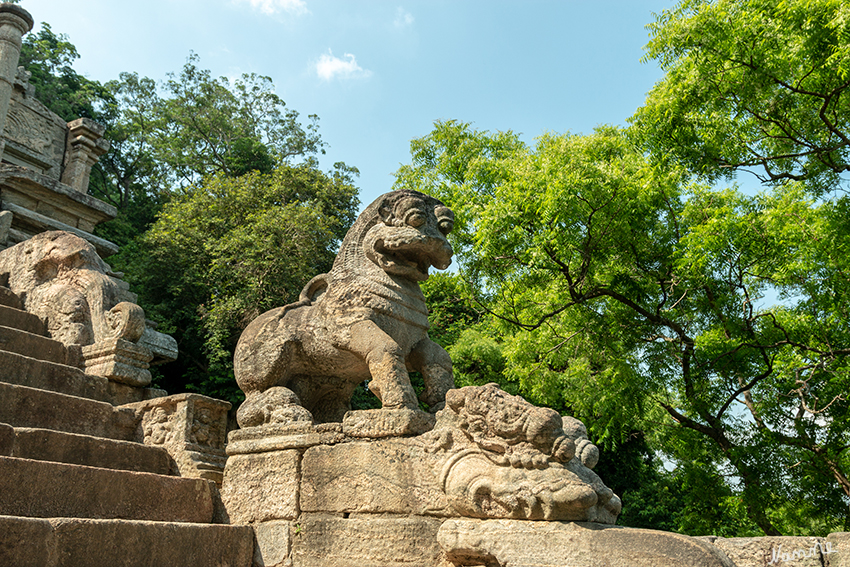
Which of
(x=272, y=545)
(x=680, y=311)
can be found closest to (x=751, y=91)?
(x=680, y=311)

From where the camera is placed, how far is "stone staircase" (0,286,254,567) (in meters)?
2.87

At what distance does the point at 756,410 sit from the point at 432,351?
7118 millimetres

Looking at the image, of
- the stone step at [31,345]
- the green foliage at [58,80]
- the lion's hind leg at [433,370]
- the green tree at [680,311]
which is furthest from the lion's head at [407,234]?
the green foliage at [58,80]

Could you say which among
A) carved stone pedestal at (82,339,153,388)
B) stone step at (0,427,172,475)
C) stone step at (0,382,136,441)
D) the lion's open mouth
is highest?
the lion's open mouth

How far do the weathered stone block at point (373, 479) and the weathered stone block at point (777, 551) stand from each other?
1.36 meters

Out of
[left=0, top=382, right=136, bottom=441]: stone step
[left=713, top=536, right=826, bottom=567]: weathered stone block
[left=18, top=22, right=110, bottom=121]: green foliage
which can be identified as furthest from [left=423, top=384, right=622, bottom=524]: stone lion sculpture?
[left=18, top=22, right=110, bottom=121]: green foliage

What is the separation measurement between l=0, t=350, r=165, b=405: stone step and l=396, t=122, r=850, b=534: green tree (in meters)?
5.77

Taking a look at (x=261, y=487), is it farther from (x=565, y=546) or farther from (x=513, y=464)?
(x=565, y=546)

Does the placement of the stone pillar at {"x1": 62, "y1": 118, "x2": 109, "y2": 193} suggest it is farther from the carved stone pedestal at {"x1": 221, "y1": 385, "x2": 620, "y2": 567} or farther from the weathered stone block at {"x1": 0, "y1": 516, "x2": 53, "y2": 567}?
the weathered stone block at {"x1": 0, "y1": 516, "x2": 53, "y2": 567}

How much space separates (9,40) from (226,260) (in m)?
5.50

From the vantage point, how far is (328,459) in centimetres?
366

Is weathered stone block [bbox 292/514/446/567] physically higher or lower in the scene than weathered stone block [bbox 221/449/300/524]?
lower

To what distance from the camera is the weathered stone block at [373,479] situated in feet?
10.9

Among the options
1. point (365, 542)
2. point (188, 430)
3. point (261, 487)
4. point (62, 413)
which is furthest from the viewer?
point (188, 430)
